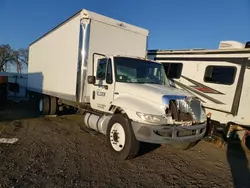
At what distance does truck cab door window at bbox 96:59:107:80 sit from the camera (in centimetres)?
656

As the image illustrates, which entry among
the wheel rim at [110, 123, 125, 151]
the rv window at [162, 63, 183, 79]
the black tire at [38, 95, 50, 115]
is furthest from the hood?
the black tire at [38, 95, 50, 115]

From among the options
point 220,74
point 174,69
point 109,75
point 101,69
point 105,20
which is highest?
point 105,20

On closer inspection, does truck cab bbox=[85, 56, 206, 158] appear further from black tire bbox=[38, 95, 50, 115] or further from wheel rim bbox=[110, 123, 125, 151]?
black tire bbox=[38, 95, 50, 115]

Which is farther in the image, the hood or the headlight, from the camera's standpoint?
the hood

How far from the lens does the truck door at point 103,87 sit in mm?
6305

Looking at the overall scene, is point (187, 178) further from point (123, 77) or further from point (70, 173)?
point (123, 77)

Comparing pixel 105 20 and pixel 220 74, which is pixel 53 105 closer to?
pixel 105 20

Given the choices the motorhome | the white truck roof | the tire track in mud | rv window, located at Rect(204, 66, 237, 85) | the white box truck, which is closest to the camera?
the tire track in mud

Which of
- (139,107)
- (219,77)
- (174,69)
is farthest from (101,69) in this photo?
(219,77)

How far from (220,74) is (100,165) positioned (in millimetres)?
5514

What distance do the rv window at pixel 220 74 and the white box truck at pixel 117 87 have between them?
2.39 metres

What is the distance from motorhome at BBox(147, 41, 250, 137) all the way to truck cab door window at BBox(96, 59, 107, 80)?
2941 mm

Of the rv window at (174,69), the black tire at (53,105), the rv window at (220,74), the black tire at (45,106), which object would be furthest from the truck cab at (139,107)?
the black tire at (45,106)

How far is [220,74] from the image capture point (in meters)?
8.07
